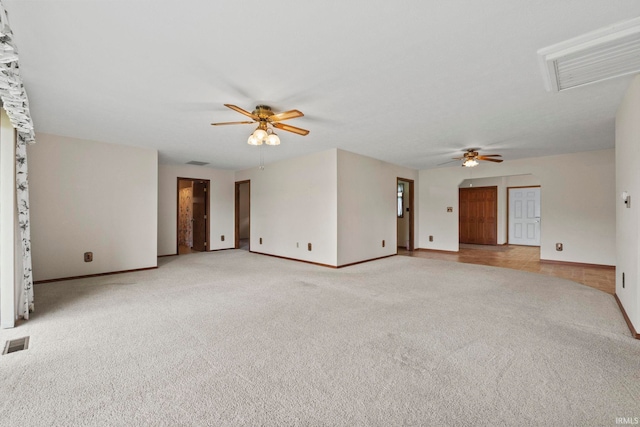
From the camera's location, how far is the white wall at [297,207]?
5.46 metres

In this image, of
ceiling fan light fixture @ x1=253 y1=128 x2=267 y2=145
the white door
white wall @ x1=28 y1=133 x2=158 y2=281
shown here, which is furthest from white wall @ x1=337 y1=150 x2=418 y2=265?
the white door

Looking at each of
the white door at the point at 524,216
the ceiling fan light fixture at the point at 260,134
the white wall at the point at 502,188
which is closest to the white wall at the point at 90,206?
the ceiling fan light fixture at the point at 260,134

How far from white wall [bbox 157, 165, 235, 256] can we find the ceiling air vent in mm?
7162

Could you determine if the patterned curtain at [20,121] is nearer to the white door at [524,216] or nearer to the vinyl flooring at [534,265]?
the vinyl flooring at [534,265]

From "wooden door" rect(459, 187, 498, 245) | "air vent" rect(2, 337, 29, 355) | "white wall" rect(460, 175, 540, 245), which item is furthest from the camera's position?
"wooden door" rect(459, 187, 498, 245)

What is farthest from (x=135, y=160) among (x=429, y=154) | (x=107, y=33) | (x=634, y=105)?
(x=634, y=105)

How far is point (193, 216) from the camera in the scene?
822 cm

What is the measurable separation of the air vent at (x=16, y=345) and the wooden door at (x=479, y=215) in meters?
10.4

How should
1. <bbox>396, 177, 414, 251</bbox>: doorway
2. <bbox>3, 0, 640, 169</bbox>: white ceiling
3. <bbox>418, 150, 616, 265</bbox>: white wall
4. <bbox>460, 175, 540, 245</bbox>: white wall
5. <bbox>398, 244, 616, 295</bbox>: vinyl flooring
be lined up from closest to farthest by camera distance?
<bbox>3, 0, 640, 169</bbox>: white ceiling → <bbox>398, 244, 616, 295</bbox>: vinyl flooring → <bbox>418, 150, 616, 265</bbox>: white wall → <bbox>396, 177, 414, 251</bbox>: doorway → <bbox>460, 175, 540, 245</bbox>: white wall

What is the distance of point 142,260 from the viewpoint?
5234 mm

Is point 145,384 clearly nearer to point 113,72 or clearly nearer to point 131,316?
point 131,316

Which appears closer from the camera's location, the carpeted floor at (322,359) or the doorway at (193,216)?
the carpeted floor at (322,359)

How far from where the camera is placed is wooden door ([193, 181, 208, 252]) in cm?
769

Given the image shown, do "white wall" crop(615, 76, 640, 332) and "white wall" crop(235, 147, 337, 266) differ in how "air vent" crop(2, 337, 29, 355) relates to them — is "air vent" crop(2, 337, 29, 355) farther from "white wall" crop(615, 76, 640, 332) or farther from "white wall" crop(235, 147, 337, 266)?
"white wall" crop(615, 76, 640, 332)
